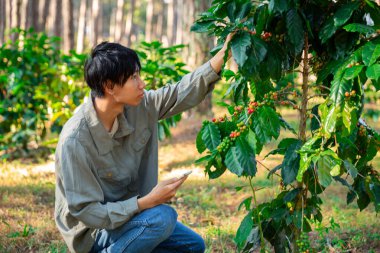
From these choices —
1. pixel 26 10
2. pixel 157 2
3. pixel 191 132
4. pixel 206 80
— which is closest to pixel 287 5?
pixel 206 80

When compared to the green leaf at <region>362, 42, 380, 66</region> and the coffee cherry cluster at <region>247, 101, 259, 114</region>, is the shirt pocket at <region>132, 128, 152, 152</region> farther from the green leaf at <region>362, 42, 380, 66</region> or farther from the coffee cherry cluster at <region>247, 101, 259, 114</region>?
the green leaf at <region>362, 42, 380, 66</region>

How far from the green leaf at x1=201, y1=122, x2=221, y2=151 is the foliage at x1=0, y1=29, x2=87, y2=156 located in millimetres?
4430

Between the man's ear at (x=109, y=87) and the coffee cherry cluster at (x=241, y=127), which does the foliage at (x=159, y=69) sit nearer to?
the man's ear at (x=109, y=87)

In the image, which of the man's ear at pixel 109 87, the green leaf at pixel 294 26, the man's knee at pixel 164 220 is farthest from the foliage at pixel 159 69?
the green leaf at pixel 294 26

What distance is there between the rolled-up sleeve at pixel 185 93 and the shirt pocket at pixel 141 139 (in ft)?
0.41

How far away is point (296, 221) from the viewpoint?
3.09 m

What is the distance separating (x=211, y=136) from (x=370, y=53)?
0.86 meters

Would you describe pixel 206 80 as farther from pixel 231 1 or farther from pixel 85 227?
pixel 85 227

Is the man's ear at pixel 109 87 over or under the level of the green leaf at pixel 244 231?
over

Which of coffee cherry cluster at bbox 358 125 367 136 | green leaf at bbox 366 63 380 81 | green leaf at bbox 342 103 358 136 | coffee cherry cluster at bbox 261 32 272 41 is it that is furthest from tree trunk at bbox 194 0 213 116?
green leaf at bbox 366 63 380 81

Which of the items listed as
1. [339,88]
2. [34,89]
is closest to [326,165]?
[339,88]

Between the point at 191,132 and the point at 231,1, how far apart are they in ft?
20.8

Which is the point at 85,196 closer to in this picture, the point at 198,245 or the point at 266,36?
the point at 198,245

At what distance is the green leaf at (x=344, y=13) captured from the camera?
2.65 metres
